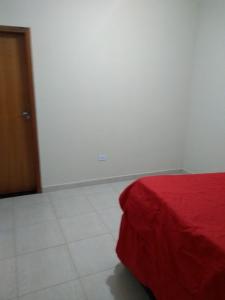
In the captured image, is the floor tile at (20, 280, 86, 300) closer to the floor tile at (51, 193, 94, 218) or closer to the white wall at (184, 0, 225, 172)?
the floor tile at (51, 193, 94, 218)

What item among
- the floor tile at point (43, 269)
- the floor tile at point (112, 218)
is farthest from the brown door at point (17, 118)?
the floor tile at point (43, 269)

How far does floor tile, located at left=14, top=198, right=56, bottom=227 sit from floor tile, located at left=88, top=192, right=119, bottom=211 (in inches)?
20.7

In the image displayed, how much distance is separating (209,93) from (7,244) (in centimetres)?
304

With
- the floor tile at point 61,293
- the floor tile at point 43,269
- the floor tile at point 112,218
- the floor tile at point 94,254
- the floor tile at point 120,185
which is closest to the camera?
the floor tile at point 61,293

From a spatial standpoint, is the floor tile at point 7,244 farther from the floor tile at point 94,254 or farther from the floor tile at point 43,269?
the floor tile at point 94,254

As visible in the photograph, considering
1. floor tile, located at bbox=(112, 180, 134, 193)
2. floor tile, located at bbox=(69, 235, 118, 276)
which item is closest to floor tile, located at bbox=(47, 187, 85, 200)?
floor tile, located at bbox=(112, 180, 134, 193)

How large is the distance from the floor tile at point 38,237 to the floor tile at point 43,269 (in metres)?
0.08

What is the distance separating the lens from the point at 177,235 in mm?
1214

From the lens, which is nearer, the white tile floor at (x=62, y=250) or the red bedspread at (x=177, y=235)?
the red bedspread at (x=177, y=235)

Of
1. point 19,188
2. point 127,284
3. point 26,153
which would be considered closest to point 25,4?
point 26,153

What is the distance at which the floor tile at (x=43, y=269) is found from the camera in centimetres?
172

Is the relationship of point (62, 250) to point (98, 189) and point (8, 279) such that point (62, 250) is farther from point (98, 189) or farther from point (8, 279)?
point (98, 189)

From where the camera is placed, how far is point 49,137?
3.03 meters

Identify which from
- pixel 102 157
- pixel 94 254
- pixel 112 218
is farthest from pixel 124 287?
pixel 102 157
